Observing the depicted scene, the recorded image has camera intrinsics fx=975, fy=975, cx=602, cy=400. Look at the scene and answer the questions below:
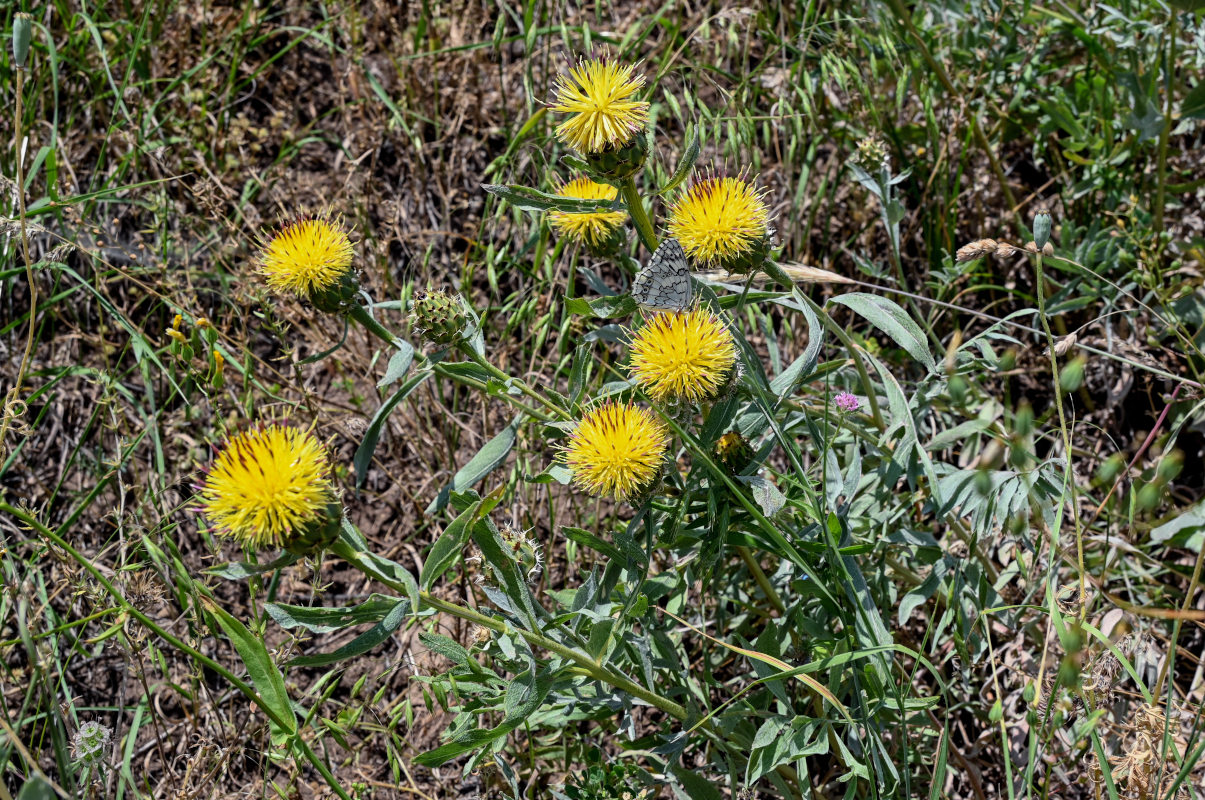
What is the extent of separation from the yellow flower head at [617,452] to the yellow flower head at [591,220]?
52 centimetres

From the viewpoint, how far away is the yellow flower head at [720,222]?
87.4 inches

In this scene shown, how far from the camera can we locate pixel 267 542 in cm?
188

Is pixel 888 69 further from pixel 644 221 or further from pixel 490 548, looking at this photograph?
pixel 490 548

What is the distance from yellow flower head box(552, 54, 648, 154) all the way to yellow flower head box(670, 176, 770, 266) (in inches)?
9.1

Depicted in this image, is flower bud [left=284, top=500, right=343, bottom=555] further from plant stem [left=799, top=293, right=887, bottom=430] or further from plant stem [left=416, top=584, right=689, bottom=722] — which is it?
plant stem [left=799, top=293, right=887, bottom=430]

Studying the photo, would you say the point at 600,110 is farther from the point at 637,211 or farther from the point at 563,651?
the point at 563,651

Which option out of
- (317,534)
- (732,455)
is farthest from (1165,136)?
(317,534)

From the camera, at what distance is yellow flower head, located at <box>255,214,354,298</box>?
2381 mm

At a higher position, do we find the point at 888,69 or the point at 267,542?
the point at 888,69

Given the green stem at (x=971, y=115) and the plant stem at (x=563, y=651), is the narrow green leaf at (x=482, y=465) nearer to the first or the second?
the plant stem at (x=563, y=651)

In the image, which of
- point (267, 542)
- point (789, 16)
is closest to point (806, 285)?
point (789, 16)

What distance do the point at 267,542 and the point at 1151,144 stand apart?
3.35 meters

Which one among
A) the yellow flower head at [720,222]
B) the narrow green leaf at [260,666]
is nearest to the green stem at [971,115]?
the yellow flower head at [720,222]

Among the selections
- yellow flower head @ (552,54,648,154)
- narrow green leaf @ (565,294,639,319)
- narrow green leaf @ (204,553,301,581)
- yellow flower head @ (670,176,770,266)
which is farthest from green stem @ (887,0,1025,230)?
narrow green leaf @ (204,553,301,581)
